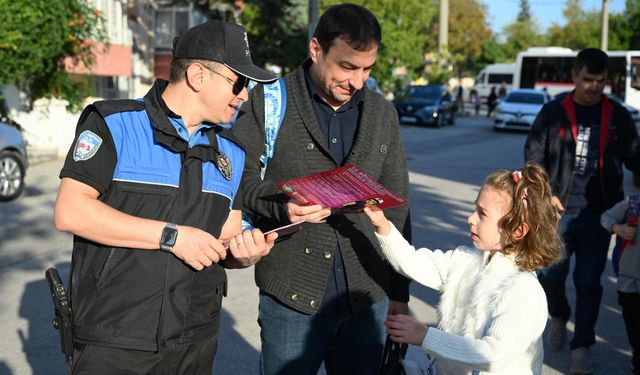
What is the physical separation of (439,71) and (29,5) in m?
26.8

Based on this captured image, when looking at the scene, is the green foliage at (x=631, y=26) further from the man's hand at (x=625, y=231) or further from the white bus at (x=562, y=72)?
the man's hand at (x=625, y=231)

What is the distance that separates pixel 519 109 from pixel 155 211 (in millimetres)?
27060

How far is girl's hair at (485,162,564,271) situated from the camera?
2.79 metres

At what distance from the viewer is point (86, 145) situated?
2.36m

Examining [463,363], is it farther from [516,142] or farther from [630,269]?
[516,142]

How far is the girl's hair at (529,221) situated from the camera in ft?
9.16

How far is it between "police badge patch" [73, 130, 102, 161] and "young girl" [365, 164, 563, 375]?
1.04 meters

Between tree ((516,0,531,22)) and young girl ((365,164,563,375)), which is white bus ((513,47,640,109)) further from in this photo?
tree ((516,0,531,22))

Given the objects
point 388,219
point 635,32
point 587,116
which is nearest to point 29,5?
point 587,116

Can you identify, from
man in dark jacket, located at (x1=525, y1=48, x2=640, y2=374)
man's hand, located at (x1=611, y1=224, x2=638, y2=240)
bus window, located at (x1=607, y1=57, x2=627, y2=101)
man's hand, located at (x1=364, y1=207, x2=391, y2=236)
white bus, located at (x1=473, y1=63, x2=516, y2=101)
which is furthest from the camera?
white bus, located at (x1=473, y1=63, x2=516, y2=101)

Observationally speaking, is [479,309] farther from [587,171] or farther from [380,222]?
[587,171]

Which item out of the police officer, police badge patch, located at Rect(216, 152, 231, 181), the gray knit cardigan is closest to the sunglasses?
the police officer

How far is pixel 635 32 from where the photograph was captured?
57625 millimetres

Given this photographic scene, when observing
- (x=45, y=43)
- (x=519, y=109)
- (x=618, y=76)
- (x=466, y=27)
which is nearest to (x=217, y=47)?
(x=45, y=43)
